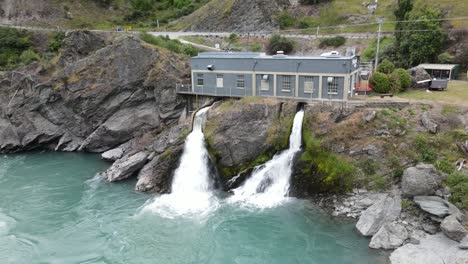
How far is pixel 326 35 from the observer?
176 ft

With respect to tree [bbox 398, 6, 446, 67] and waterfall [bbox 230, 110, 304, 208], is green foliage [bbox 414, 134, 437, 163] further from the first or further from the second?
tree [bbox 398, 6, 446, 67]

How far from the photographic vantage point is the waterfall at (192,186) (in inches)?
991

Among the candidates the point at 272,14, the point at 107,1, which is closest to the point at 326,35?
the point at 272,14

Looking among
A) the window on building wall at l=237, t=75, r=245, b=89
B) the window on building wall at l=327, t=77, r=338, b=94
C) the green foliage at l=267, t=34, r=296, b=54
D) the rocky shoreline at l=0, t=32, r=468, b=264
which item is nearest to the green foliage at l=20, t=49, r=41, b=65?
the rocky shoreline at l=0, t=32, r=468, b=264

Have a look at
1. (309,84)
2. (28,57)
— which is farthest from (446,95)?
(28,57)

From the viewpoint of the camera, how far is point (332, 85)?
28.8m

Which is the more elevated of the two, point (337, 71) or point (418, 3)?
point (418, 3)

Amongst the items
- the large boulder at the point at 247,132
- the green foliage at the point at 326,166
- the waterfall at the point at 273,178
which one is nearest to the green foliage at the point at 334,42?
the large boulder at the point at 247,132

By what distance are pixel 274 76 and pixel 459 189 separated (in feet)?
53.4

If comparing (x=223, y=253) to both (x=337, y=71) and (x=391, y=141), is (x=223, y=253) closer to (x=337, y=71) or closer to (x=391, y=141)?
(x=391, y=141)

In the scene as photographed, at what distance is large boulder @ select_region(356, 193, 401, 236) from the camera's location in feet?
69.2

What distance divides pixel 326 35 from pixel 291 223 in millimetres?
38541

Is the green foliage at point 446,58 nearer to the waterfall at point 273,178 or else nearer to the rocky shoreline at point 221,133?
the rocky shoreline at point 221,133

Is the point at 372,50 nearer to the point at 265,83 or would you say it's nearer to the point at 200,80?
the point at 265,83
